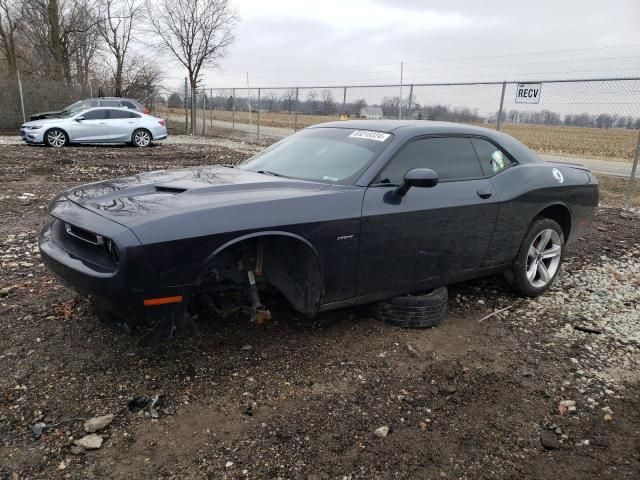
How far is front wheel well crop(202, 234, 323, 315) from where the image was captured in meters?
2.95

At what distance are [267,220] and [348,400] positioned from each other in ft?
3.75

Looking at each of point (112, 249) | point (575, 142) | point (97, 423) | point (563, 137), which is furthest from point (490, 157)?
point (575, 142)

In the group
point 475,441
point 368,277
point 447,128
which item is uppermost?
point 447,128

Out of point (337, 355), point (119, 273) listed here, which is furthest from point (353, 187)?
point (119, 273)

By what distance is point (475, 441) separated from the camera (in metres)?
2.55

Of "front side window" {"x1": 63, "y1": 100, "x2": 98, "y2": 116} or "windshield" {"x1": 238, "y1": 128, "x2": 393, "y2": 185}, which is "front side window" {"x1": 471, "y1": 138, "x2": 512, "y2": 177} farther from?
"front side window" {"x1": 63, "y1": 100, "x2": 98, "y2": 116}

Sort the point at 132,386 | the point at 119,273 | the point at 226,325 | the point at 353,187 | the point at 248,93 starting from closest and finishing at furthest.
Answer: the point at 119,273 → the point at 132,386 → the point at 353,187 → the point at 226,325 → the point at 248,93

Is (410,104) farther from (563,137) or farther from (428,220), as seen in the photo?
(428,220)

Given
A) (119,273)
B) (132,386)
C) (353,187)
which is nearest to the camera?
(119,273)

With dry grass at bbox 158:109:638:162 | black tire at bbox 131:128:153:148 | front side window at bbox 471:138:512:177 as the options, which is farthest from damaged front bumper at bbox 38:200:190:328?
black tire at bbox 131:128:153:148

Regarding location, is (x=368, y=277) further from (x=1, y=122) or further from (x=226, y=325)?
(x=1, y=122)

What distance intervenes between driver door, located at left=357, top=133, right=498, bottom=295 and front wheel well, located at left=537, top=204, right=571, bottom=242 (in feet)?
3.15

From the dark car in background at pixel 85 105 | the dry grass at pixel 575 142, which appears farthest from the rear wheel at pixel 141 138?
the dry grass at pixel 575 142

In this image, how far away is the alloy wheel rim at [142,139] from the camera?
16.8 metres
